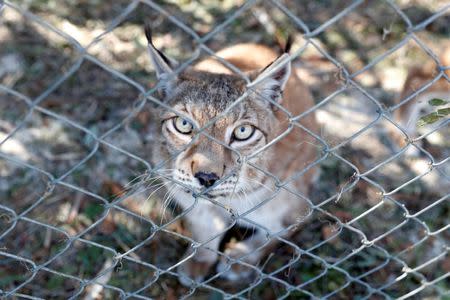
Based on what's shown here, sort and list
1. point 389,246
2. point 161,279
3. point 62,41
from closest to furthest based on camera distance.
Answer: point 161,279
point 389,246
point 62,41

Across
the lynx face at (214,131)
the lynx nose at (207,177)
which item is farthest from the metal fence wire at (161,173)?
the lynx nose at (207,177)

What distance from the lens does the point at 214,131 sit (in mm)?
2625

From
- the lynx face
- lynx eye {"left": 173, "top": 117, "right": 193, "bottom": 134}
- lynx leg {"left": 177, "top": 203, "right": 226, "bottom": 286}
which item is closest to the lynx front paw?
lynx leg {"left": 177, "top": 203, "right": 226, "bottom": 286}

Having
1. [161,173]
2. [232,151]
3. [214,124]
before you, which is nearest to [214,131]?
[214,124]

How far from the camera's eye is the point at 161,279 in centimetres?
327

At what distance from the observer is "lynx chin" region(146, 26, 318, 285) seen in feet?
8.25

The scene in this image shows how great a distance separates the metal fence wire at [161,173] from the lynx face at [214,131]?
220 millimetres

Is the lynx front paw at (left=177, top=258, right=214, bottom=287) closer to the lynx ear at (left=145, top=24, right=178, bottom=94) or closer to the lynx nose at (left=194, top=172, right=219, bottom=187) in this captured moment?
the lynx nose at (left=194, top=172, right=219, bottom=187)

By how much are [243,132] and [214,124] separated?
0.25 m

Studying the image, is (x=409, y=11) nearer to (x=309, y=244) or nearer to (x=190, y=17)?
(x=190, y=17)

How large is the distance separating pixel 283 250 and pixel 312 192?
56 centimetres

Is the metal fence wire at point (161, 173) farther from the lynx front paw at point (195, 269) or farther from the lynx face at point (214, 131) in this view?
the lynx face at point (214, 131)

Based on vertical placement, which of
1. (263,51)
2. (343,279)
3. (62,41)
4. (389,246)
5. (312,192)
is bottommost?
(343,279)

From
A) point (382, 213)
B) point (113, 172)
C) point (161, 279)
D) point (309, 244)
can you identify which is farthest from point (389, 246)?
point (113, 172)
